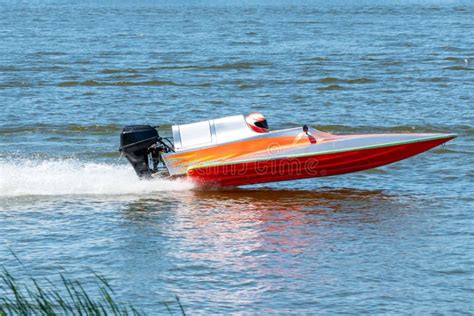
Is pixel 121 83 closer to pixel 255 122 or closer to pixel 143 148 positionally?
pixel 143 148

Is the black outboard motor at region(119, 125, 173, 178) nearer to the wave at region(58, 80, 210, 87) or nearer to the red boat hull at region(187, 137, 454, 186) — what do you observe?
the red boat hull at region(187, 137, 454, 186)

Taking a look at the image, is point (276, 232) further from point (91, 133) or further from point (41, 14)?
point (41, 14)

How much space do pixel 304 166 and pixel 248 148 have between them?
0.92 metres

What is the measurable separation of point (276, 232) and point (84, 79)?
60.6ft

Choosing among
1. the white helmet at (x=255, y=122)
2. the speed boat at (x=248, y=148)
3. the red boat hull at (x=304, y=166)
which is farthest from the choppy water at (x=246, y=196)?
the white helmet at (x=255, y=122)

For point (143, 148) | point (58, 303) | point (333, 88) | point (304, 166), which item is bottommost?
point (58, 303)

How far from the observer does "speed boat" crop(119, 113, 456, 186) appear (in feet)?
52.0

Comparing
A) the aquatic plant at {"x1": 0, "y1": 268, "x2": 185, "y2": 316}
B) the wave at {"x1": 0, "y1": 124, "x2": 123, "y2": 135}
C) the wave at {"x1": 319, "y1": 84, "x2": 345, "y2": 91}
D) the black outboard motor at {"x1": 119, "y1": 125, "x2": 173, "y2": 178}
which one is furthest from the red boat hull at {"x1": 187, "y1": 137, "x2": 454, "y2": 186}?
the wave at {"x1": 319, "y1": 84, "x2": 345, "y2": 91}

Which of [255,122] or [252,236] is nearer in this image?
[252,236]

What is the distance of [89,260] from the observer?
12.4 m

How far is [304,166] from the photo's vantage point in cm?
1599

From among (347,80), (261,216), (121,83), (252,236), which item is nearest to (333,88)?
(347,80)

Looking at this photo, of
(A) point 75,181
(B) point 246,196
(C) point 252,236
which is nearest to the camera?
(C) point 252,236

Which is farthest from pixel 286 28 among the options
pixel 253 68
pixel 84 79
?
pixel 84 79
